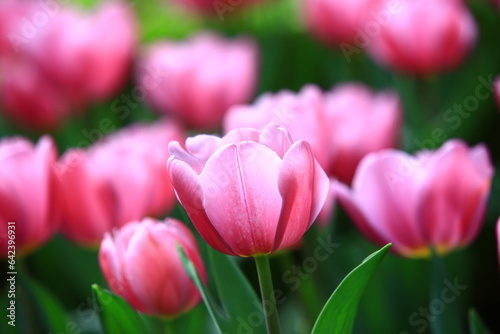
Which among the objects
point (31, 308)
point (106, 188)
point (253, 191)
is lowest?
point (31, 308)

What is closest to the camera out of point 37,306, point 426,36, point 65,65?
point 37,306

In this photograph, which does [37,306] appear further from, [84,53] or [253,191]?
[84,53]

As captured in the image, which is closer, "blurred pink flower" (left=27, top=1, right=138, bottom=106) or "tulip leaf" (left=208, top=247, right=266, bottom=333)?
"tulip leaf" (left=208, top=247, right=266, bottom=333)

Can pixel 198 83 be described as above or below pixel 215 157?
below

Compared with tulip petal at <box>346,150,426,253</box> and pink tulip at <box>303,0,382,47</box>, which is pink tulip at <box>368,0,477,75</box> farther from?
tulip petal at <box>346,150,426,253</box>

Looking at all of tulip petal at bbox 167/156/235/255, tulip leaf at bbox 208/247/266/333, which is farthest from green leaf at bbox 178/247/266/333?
tulip petal at bbox 167/156/235/255

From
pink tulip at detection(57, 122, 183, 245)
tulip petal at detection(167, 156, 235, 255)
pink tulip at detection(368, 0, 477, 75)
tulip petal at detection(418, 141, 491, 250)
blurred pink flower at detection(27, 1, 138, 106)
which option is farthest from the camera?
blurred pink flower at detection(27, 1, 138, 106)

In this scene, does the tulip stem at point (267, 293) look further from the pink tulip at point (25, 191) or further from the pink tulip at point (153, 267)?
the pink tulip at point (25, 191)

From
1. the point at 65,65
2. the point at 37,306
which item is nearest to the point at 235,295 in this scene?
the point at 37,306
